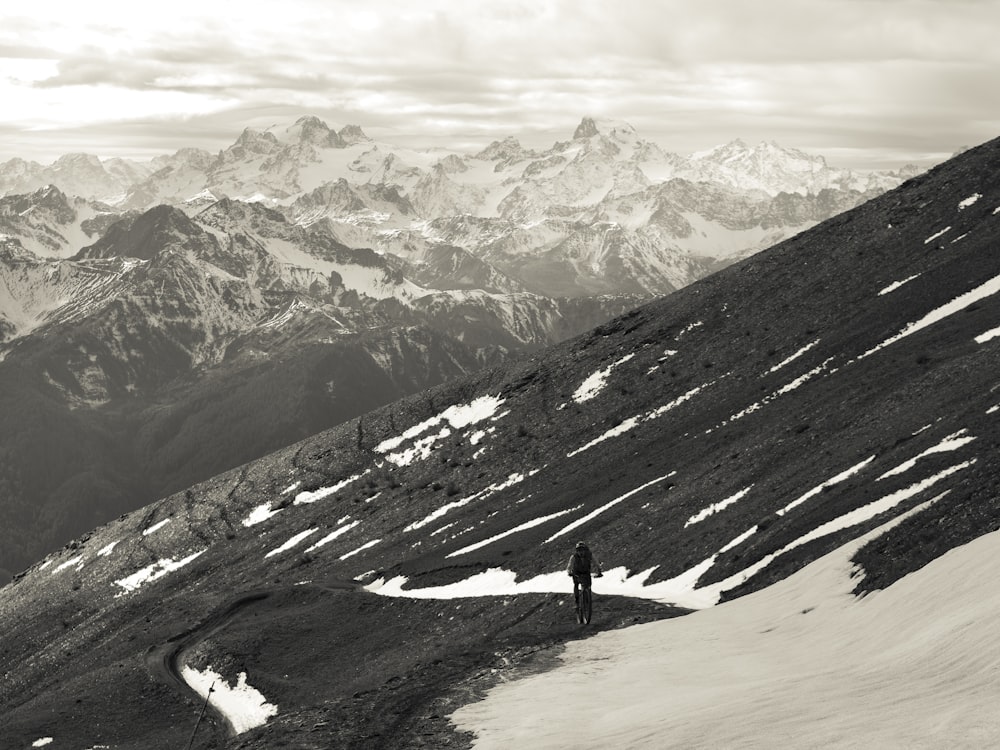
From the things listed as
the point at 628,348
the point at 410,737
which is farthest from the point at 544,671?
the point at 628,348

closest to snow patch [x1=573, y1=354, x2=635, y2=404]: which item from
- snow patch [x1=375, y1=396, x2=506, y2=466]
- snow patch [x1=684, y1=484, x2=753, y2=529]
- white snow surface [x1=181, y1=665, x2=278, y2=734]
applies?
snow patch [x1=375, y1=396, x2=506, y2=466]

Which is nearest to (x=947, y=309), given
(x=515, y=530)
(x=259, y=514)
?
(x=515, y=530)

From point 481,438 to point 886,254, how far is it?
3853cm

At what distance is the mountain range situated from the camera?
25516 millimetres

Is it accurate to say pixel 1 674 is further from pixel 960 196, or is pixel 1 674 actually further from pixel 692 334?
pixel 960 196

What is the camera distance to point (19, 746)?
166 feet

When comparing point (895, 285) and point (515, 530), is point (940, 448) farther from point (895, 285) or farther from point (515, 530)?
point (895, 285)

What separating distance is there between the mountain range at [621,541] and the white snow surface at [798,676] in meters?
0.12

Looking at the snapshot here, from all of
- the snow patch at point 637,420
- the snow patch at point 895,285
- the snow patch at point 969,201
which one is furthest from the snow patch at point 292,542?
the snow patch at point 969,201

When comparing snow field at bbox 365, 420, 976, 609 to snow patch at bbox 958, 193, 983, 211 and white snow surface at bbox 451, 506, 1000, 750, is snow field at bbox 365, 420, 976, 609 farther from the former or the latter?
snow patch at bbox 958, 193, 983, 211

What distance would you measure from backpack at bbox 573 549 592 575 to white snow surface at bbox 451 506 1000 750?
336 centimetres

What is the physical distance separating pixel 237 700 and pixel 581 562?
66.6 feet

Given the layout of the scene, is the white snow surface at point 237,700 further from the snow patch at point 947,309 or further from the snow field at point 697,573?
the snow patch at point 947,309

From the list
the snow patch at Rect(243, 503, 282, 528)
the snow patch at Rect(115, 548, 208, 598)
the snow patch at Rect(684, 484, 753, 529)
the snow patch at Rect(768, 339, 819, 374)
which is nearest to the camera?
the snow patch at Rect(684, 484, 753, 529)
